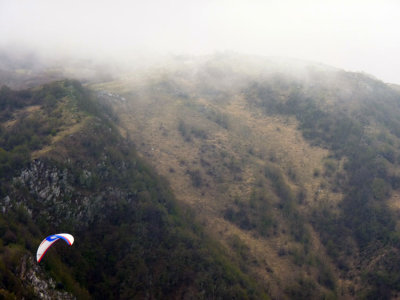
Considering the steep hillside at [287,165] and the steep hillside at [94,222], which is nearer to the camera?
the steep hillside at [94,222]

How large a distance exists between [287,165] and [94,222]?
130 ft

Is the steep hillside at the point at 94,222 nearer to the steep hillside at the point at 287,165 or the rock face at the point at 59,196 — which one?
the rock face at the point at 59,196

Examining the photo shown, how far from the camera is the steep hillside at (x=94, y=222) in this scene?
3158 cm

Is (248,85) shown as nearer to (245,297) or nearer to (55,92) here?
(55,92)

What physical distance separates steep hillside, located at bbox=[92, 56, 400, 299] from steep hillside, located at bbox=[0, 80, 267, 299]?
7.63 m

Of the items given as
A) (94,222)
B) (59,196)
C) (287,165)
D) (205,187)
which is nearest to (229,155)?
(205,187)

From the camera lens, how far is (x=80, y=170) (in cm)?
4219

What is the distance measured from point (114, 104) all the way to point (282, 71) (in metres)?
51.3

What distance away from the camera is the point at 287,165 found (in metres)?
66.1

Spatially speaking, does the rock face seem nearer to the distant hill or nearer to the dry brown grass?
the distant hill

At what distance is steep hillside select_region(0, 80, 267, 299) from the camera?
31575 mm

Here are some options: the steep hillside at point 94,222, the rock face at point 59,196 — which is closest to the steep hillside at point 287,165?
the steep hillside at point 94,222

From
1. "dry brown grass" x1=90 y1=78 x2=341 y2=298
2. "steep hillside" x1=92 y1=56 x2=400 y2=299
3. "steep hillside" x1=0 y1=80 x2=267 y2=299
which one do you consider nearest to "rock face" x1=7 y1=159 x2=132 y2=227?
"steep hillside" x1=0 y1=80 x2=267 y2=299

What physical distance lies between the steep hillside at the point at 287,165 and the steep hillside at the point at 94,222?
7635 millimetres
